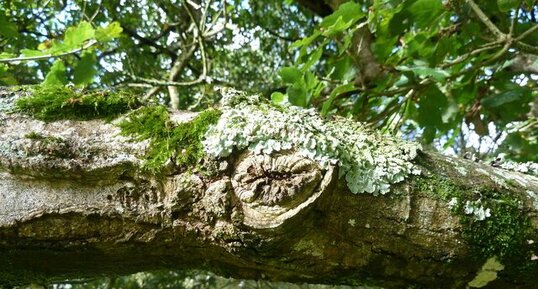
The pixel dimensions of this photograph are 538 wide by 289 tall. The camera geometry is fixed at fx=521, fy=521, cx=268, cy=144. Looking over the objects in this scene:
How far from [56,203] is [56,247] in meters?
0.08

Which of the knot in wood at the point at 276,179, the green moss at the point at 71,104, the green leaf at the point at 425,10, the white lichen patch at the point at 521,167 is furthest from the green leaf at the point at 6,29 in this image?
the white lichen patch at the point at 521,167

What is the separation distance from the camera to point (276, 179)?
2.80ft

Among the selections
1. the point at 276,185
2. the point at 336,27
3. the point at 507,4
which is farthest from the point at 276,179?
the point at 507,4

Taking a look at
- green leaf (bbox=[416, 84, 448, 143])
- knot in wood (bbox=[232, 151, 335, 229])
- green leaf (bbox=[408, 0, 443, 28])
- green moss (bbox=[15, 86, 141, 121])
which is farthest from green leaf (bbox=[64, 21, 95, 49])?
green leaf (bbox=[416, 84, 448, 143])

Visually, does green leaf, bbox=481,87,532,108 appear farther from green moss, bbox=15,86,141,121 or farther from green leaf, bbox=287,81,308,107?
green moss, bbox=15,86,141,121

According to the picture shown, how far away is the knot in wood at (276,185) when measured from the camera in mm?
831

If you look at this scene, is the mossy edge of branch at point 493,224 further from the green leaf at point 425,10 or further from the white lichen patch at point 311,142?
the green leaf at point 425,10

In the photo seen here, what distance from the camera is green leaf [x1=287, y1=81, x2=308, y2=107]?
1776mm

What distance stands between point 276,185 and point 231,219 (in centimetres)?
10

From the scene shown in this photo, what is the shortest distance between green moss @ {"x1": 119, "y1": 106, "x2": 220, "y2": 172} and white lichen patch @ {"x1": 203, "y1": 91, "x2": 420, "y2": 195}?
0.02 meters

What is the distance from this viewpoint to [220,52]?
464cm

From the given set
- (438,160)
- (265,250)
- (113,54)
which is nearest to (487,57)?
(438,160)

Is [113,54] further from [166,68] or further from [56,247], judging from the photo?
[56,247]

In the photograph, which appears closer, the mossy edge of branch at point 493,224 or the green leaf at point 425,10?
the mossy edge of branch at point 493,224
